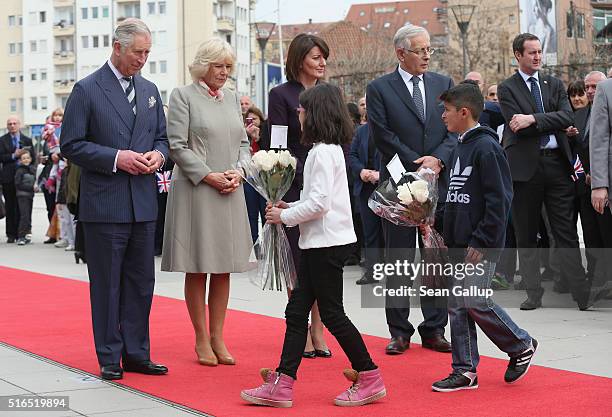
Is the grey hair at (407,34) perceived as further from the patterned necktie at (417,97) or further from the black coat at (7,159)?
the black coat at (7,159)

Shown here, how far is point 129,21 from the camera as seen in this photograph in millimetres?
7066

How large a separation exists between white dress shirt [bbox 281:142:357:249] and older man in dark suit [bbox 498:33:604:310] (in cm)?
377

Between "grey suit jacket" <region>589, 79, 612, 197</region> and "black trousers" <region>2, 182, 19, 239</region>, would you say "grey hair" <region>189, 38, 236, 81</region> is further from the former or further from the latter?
"black trousers" <region>2, 182, 19, 239</region>

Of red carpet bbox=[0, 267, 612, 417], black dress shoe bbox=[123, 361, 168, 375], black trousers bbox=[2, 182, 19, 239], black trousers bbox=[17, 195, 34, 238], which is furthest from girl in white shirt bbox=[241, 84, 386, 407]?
black trousers bbox=[2, 182, 19, 239]

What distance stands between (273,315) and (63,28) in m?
98.7

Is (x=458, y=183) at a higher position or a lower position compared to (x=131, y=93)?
lower

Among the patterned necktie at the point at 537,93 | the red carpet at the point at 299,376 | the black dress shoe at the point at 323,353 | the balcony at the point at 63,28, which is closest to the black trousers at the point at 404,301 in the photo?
the red carpet at the point at 299,376

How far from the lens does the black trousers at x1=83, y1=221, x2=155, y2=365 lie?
23.1 ft

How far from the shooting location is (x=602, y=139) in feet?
27.9

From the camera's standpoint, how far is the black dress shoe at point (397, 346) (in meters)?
7.78

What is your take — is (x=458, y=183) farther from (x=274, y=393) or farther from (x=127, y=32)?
(x=127, y=32)

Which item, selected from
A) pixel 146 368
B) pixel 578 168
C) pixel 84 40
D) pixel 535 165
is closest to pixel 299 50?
pixel 146 368

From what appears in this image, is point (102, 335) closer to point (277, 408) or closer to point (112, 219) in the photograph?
point (112, 219)

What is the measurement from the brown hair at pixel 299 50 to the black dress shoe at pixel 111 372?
2402 mm
